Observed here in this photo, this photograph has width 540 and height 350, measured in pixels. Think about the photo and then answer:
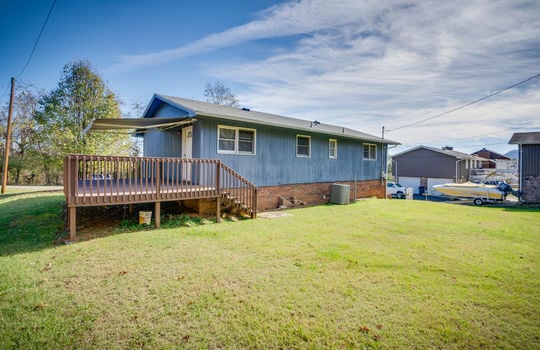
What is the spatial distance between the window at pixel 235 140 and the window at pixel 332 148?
208 inches

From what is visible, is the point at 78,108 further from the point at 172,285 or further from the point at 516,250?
the point at 516,250

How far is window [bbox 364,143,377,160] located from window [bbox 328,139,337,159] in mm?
3235

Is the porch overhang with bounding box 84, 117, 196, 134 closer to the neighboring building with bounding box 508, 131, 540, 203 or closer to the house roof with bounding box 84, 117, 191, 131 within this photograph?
the house roof with bounding box 84, 117, 191, 131

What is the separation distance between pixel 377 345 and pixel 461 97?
21.2 metres

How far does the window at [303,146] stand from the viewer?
41.5ft

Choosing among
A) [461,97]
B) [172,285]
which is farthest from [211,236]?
[461,97]

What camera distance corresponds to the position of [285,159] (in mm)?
12000

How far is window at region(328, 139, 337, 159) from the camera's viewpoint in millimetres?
14258

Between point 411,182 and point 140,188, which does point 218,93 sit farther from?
point 411,182

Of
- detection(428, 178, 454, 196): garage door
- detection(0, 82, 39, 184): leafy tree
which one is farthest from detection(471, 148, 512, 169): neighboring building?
detection(0, 82, 39, 184): leafy tree

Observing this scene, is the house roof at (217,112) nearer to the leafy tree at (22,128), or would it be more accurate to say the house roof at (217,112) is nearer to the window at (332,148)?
the window at (332,148)

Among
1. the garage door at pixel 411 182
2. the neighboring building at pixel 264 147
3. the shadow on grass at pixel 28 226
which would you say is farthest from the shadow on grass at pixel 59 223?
the garage door at pixel 411 182

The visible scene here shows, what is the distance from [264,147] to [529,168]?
19919 mm

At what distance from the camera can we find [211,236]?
21.6 ft
